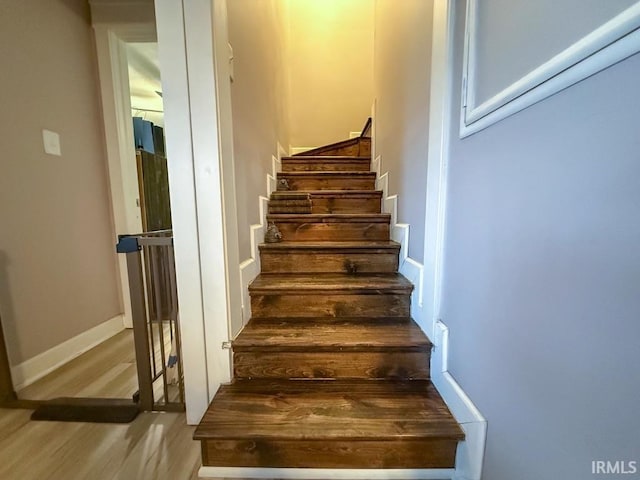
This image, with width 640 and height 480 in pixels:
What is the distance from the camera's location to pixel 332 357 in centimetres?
113

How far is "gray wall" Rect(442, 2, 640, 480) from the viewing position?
442 mm

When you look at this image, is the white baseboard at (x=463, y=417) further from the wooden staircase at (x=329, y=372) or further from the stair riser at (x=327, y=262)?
the stair riser at (x=327, y=262)

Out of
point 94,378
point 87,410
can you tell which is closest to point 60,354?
point 94,378

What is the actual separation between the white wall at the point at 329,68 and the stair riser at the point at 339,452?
10.7 feet

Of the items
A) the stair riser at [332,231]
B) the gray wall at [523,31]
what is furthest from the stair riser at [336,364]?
the gray wall at [523,31]

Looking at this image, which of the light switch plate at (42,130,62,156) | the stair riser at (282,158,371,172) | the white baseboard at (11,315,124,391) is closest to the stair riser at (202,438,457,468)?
the white baseboard at (11,315,124,391)

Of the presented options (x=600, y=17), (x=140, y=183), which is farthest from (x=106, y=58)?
(x=600, y=17)

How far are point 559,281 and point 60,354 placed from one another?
2.33 metres

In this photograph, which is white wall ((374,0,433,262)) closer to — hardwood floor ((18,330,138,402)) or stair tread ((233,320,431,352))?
stair tread ((233,320,431,352))

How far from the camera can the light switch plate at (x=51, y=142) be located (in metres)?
1.55

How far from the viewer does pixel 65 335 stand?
5.36 feet

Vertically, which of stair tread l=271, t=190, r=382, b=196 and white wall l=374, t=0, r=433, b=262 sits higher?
white wall l=374, t=0, r=433, b=262

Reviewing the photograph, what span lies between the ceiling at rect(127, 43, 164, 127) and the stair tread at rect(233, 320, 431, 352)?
2714 mm

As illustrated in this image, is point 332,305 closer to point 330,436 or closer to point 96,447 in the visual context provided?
point 330,436
